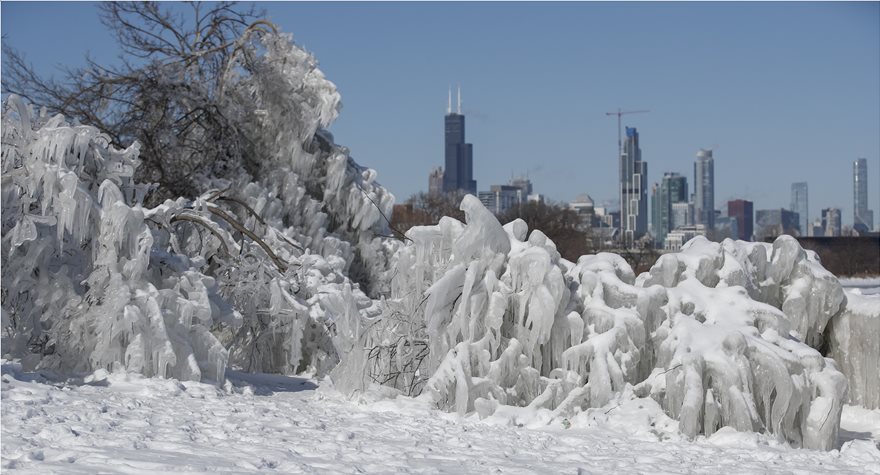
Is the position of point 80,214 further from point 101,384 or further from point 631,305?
point 631,305

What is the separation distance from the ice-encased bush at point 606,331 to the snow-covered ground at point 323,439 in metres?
0.37

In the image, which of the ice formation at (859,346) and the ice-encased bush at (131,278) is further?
the ice formation at (859,346)

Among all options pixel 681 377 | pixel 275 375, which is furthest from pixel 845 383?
pixel 275 375

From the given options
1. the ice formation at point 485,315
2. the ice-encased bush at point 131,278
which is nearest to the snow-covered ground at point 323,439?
the ice formation at point 485,315

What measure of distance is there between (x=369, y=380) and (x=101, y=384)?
9.16 ft

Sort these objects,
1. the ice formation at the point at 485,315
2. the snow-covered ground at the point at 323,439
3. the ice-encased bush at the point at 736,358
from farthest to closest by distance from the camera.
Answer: the ice formation at the point at 485,315
the ice-encased bush at the point at 736,358
the snow-covered ground at the point at 323,439

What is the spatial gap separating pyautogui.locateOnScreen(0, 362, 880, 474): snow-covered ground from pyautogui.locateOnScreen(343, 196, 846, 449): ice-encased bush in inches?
14.7

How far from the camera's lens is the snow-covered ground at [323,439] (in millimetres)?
6680

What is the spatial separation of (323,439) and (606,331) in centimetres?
329

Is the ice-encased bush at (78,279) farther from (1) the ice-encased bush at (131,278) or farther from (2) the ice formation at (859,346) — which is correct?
(2) the ice formation at (859,346)

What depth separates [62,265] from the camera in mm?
10523

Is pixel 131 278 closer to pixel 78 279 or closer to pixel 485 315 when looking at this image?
pixel 78 279

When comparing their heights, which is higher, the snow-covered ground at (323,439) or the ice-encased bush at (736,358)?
the ice-encased bush at (736,358)

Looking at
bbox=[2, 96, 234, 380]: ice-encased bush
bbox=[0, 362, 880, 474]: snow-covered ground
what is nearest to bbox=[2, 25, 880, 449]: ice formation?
bbox=[2, 96, 234, 380]: ice-encased bush
